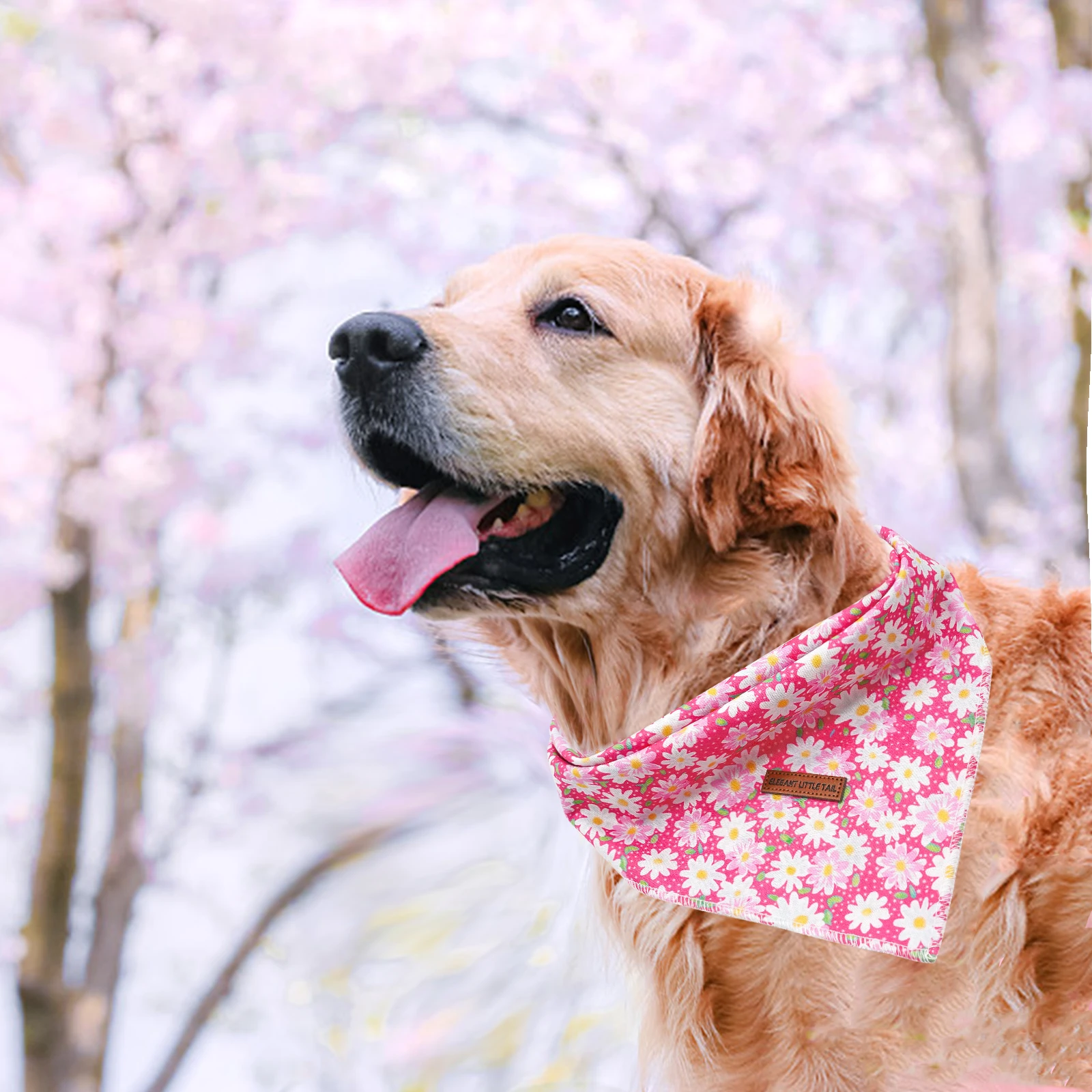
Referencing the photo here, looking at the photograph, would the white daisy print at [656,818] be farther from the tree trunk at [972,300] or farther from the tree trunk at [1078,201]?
the tree trunk at [972,300]

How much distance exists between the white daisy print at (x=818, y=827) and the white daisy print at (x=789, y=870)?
3cm

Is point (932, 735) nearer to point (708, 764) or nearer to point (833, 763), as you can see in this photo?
point (833, 763)

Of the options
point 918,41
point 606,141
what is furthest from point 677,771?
point 918,41

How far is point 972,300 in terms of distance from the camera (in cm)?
432

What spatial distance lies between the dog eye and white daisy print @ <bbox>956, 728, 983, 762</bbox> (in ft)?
2.45

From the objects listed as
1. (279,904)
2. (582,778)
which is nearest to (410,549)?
(582,778)

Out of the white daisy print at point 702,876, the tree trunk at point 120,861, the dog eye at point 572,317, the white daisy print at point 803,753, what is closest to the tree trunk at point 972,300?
the dog eye at point 572,317

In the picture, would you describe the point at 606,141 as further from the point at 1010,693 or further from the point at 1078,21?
the point at 1010,693

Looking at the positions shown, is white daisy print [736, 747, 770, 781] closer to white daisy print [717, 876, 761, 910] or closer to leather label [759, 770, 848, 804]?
leather label [759, 770, 848, 804]

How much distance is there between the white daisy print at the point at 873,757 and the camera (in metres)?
1.56

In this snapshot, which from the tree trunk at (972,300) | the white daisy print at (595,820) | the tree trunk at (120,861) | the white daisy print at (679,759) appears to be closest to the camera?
the white daisy print at (679,759)

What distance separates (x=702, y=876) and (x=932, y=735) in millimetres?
348

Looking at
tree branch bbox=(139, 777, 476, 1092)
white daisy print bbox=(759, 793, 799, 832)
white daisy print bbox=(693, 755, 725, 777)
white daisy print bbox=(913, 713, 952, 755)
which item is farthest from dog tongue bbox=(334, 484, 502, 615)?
tree branch bbox=(139, 777, 476, 1092)

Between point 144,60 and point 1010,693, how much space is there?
411cm
